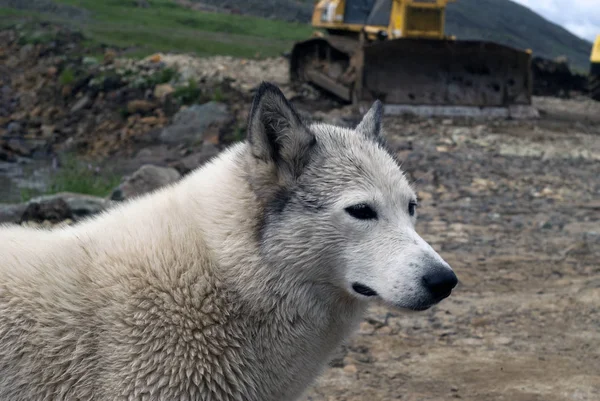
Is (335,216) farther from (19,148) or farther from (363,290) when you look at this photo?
(19,148)

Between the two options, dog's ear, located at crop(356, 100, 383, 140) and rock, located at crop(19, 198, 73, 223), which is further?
rock, located at crop(19, 198, 73, 223)

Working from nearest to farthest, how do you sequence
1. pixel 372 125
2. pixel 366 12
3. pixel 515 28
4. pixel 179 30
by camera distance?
pixel 372 125 → pixel 366 12 → pixel 179 30 → pixel 515 28

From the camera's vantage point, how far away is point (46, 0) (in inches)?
1366

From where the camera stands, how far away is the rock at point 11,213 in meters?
7.24

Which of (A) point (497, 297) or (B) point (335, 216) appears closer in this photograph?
(B) point (335, 216)

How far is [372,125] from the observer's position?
151 inches

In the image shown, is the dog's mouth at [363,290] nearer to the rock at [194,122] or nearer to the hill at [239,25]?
the rock at [194,122]

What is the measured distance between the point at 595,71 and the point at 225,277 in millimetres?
20086

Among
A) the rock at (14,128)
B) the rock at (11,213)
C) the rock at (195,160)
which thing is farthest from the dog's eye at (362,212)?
the rock at (14,128)

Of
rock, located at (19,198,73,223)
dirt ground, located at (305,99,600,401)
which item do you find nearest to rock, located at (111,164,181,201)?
rock, located at (19,198,73,223)

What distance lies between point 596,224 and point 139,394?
22.4ft

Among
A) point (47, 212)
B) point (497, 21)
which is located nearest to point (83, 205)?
point (47, 212)

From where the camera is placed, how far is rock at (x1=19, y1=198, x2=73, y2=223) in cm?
702

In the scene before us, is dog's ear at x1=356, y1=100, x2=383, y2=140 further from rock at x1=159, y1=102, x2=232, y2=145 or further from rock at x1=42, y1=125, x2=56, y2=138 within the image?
rock at x1=42, y1=125, x2=56, y2=138
